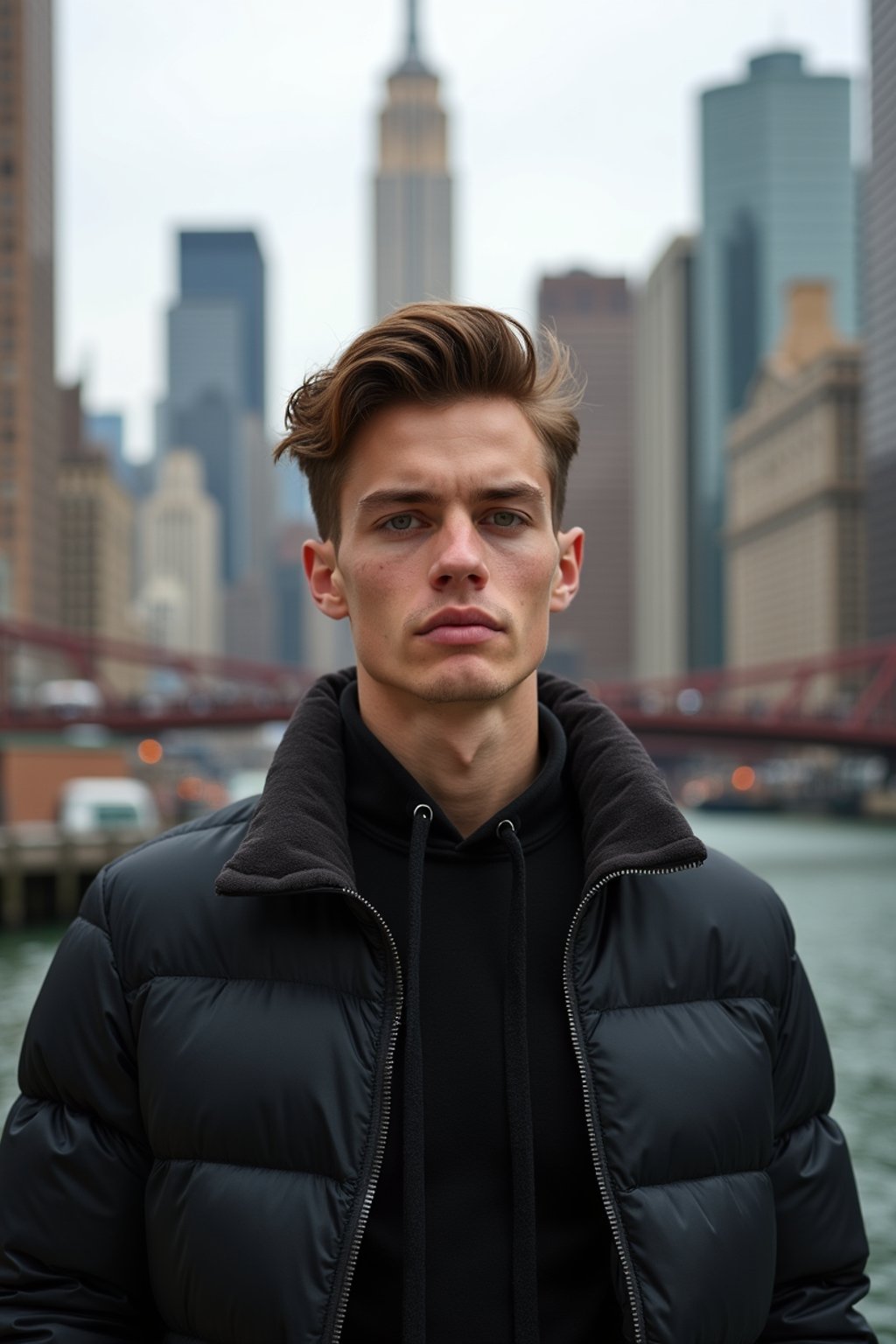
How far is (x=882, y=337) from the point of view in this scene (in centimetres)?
10938

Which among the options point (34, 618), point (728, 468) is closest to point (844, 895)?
point (34, 618)

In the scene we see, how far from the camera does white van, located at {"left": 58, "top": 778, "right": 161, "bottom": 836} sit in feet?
109

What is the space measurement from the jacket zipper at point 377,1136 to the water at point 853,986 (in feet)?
21.1

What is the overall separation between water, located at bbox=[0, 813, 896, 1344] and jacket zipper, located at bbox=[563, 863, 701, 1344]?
6255 millimetres

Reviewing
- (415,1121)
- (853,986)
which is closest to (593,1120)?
(415,1121)

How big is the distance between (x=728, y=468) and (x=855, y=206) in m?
60.4

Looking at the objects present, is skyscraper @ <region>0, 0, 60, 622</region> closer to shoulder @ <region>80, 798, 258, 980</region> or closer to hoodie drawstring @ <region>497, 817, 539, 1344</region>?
shoulder @ <region>80, 798, 258, 980</region>

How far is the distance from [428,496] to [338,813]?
0.51 meters

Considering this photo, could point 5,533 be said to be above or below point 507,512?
above

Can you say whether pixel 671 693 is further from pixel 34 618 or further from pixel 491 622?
pixel 491 622

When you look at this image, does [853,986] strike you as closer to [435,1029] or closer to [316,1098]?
[435,1029]

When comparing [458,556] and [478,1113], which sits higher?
[458,556]

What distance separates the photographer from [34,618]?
9962cm

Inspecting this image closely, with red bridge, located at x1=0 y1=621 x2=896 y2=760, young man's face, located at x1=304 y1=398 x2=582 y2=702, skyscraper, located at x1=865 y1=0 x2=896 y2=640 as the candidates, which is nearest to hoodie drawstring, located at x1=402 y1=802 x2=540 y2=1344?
young man's face, located at x1=304 y1=398 x2=582 y2=702
